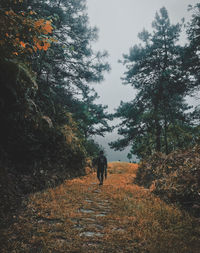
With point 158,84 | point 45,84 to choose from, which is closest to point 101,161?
point 45,84

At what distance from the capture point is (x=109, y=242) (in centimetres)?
275

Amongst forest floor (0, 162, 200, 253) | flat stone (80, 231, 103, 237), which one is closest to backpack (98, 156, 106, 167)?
forest floor (0, 162, 200, 253)

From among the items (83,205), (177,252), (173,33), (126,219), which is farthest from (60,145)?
(173,33)

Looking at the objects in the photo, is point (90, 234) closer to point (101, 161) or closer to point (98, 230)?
point (98, 230)

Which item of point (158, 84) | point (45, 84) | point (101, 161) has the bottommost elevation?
point (101, 161)

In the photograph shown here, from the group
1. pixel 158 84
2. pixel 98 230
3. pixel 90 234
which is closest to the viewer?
pixel 90 234

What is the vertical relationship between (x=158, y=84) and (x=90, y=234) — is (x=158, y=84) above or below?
above

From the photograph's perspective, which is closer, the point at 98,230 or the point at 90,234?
the point at 90,234

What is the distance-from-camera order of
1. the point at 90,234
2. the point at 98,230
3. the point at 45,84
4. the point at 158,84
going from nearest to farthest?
the point at 90,234 < the point at 98,230 < the point at 45,84 < the point at 158,84

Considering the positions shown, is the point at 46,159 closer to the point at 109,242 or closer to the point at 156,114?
the point at 109,242

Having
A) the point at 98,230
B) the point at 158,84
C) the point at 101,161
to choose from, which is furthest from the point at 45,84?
the point at 158,84

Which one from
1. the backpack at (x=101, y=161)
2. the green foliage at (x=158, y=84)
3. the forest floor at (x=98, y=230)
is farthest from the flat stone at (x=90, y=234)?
the green foliage at (x=158, y=84)

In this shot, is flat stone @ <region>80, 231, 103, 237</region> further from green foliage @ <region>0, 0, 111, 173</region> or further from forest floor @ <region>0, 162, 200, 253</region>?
green foliage @ <region>0, 0, 111, 173</region>

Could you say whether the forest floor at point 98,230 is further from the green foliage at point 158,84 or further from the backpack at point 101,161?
the green foliage at point 158,84
